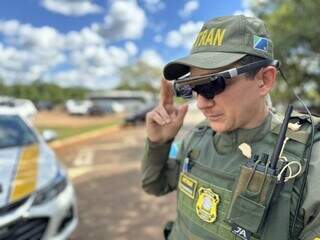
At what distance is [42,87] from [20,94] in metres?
7.80

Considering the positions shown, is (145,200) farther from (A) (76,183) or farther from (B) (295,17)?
(B) (295,17)

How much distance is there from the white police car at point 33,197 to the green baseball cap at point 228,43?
231 cm

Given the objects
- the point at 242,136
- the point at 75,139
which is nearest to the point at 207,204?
the point at 242,136

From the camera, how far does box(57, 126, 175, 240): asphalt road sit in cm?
484

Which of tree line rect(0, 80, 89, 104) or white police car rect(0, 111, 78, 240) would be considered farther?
tree line rect(0, 80, 89, 104)

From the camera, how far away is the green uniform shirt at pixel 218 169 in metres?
1.26

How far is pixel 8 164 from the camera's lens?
387cm

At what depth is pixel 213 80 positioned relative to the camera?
1.43m

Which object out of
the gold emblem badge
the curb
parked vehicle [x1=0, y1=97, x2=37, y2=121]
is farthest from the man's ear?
the curb

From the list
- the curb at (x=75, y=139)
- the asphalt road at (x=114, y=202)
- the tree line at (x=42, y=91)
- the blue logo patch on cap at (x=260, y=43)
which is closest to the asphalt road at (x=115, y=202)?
the asphalt road at (x=114, y=202)

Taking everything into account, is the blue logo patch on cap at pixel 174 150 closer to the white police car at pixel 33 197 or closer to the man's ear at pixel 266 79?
the man's ear at pixel 266 79

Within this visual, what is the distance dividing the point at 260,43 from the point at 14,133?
4062mm

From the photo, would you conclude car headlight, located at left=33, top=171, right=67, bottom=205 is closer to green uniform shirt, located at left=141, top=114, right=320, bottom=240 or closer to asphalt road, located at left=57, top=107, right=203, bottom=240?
asphalt road, located at left=57, top=107, right=203, bottom=240

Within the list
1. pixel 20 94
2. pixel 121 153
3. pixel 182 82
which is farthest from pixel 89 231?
pixel 20 94
